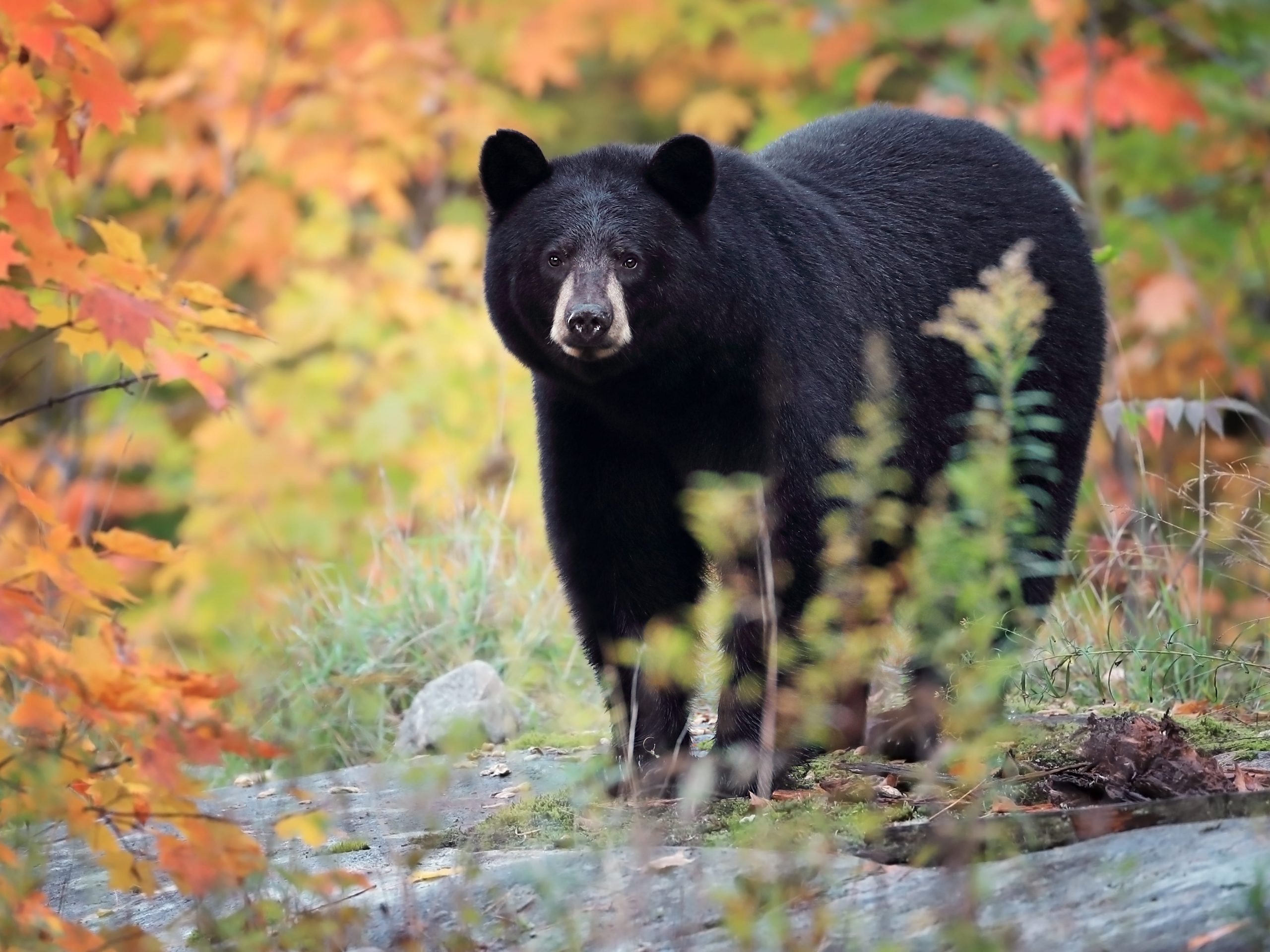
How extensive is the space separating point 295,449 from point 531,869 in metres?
7.42

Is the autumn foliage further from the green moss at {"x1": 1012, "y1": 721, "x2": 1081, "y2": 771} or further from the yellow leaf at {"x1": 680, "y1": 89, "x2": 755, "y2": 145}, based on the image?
A: the green moss at {"x1": 1012, "y1": 721, "x2": 1081, "y2": 771}

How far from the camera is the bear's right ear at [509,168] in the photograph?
14.0 feet

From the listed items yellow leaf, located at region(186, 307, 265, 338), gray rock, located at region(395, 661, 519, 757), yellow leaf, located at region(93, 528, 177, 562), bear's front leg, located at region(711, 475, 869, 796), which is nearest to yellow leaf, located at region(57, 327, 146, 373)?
yellow leaf, located at region(186, 307, 265, 338)

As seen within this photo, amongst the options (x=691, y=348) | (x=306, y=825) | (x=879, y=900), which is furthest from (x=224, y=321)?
(x=879, y=900)

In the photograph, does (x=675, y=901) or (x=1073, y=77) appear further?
(x=1073, y=77)

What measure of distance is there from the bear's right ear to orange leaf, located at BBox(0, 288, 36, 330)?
4.59 feet

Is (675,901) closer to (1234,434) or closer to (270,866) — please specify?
(270,866)

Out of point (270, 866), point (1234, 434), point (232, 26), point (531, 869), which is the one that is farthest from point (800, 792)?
point (1234, 434)

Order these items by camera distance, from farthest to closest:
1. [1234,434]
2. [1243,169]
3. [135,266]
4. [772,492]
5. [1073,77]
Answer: [1234,434] → [1243,169] → [1073,77] → [772,492] → [135,266]

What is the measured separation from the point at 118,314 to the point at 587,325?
1130 millimetres

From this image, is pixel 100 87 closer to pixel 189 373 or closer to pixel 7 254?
pixel 7 254

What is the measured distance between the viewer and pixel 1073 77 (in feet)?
29.3

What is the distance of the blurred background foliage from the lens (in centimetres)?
884

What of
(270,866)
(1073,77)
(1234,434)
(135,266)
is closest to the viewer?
(270,866)
